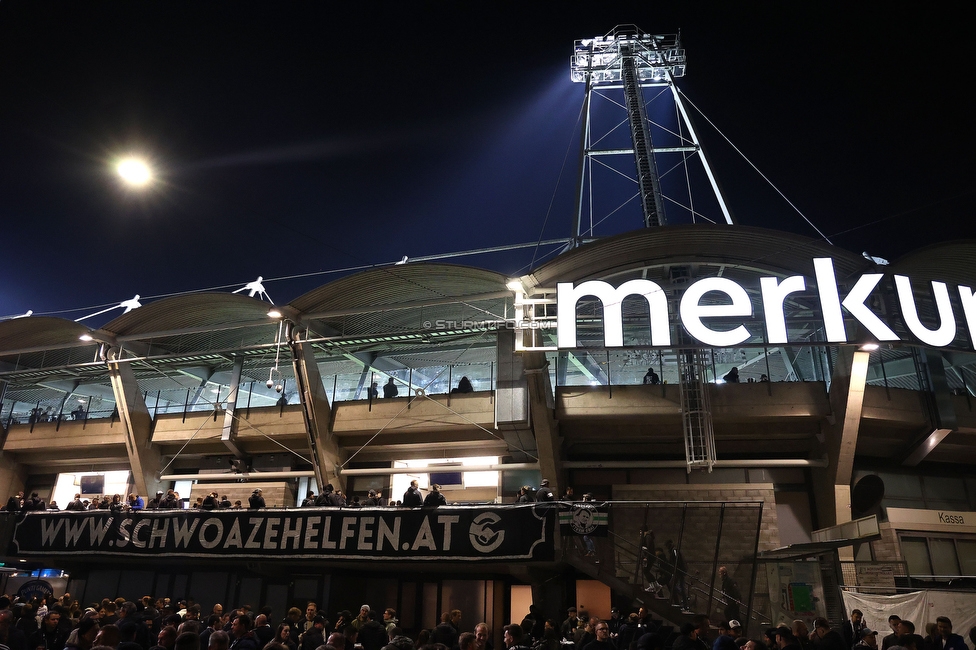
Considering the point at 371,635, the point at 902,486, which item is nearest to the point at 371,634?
the point at 371,635

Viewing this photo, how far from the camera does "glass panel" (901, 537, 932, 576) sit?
905 inches

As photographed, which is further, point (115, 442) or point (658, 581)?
point (115, 442)

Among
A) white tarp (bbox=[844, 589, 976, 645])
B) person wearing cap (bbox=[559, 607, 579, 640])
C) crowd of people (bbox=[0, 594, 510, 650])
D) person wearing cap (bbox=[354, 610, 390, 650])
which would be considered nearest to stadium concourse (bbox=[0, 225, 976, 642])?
person wearing cap (bbox=[559, 607, 579, 640])

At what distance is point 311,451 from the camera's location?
1099 inches

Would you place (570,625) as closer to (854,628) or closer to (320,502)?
(854,628)

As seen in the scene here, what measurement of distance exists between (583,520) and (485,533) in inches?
111

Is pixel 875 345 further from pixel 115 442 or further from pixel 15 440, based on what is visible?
pixel 15 440

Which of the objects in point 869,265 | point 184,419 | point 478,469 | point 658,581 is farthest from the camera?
point 184,419

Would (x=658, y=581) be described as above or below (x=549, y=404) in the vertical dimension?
below

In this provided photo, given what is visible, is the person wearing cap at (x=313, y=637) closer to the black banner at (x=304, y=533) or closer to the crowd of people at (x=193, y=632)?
the crowd of people at (x=193, y=632)

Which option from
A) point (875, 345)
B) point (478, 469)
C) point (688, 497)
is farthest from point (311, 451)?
point (875, 345)

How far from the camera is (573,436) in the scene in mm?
25922

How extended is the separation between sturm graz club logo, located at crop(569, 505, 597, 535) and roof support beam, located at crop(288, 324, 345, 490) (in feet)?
43.0

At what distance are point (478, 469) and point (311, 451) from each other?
24.2 feet
